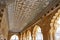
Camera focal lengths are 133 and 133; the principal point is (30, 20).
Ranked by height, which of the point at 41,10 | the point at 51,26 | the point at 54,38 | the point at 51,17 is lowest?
the point at 54,38

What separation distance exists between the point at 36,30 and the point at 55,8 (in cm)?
262

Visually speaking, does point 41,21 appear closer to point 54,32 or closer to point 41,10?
point 41,10

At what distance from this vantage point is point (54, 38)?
524 centimetres

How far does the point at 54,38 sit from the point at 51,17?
835mm

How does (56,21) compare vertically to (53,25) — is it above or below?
above

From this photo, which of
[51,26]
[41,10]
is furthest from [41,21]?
[51,26]

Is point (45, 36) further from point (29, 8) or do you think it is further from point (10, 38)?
point (10, 38)

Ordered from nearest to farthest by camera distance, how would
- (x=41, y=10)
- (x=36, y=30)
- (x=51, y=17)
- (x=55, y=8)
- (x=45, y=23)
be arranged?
(x=55, y=8)
(x=51, y=17)
(x=45, y=23)
(x=41, y=10)
(x=36, y=30)

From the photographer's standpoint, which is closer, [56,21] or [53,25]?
[56,21]

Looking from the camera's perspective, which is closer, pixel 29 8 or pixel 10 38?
pixel 29 8

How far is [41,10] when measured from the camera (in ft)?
19.8

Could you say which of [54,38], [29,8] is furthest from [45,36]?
[29,8]

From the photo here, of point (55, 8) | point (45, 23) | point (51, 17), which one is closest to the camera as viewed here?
point (55, 8)

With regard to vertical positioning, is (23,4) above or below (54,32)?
above
